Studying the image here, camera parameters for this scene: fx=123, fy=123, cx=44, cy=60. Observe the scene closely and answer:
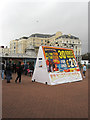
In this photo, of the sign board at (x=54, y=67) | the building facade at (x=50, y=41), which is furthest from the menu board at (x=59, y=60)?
the building facade at (x=50, y=41)

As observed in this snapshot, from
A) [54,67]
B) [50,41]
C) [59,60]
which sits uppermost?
[50,41]

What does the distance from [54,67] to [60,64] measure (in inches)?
32.9

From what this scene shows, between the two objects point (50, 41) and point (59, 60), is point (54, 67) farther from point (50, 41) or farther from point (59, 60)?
point (50, 41)

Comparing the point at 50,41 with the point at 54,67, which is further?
the point at 50,41

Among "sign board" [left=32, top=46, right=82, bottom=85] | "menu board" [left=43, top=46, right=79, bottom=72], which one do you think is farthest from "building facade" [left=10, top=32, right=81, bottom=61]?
"sign board" [left=32, top=46, right=82, bottom=85]

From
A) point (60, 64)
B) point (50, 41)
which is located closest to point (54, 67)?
point (60, 64)

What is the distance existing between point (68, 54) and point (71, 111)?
8137 millimetres

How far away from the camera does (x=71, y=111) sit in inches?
175

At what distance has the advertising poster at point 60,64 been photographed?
33.2ft

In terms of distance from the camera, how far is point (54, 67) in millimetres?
10352

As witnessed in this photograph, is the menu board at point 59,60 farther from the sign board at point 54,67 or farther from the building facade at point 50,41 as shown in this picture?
the building facade at point 50,41

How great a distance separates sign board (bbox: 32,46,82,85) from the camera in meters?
9.99

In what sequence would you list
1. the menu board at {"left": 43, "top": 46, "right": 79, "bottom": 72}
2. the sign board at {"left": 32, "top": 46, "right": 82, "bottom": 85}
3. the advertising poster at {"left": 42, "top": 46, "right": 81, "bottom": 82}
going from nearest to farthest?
1. the sign board at {"left": 32, "top": 46, "right": 82, "bottom": 85}
2. the advertising poster at {"left": 42, "top": 46, "right": 81, "bottom": 82}
3. the menu board at {"left": 43, "top": 46, "right": 79, "bottom": 72}

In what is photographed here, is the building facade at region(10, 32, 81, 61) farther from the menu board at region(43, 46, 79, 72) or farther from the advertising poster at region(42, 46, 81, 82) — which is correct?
the advertising poster at region(42, 46, 81, 82)
